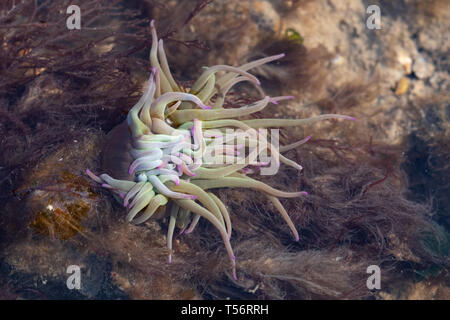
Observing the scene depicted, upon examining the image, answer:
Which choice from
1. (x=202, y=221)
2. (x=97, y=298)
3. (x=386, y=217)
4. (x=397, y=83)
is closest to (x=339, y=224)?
(x=386, y=217)

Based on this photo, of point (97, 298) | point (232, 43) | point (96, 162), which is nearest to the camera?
point (96, 162)

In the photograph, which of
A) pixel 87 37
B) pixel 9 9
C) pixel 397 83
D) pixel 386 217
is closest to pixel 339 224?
pixel 386 217

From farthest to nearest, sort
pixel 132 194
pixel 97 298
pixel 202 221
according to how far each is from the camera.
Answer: pixel 202 221
pixel 97 298
pixel 132 194

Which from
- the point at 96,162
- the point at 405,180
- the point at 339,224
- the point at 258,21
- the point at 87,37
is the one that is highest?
the point at 258,21

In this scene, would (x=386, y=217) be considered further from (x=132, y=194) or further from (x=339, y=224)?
(x=132, y=194)

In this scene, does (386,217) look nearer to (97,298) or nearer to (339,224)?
(339,224)

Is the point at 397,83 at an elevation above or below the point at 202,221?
above

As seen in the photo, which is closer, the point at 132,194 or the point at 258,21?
the point at 132,194
